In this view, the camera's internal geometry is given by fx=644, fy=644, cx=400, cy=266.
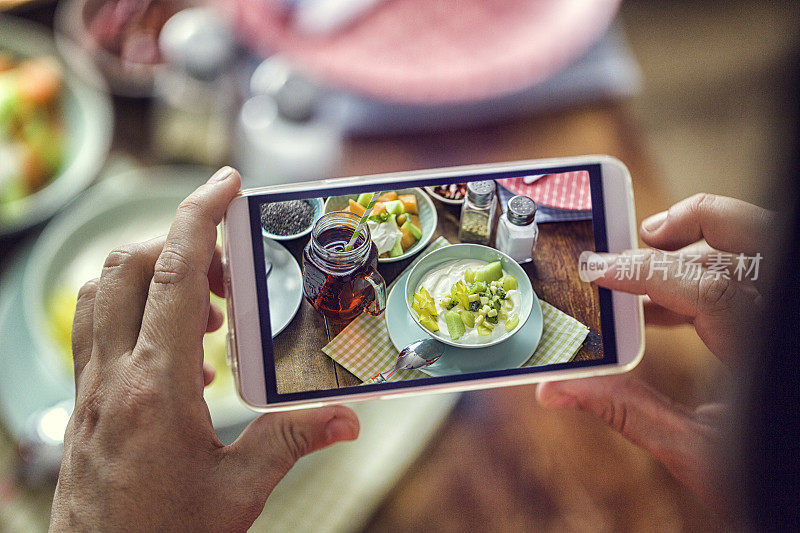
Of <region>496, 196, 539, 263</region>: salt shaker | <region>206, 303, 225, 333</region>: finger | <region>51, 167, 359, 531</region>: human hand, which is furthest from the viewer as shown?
<region>206, 303, 225, 333</region>: finger

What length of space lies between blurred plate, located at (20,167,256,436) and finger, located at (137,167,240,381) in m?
0.27

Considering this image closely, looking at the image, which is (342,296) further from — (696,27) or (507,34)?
(696,27)

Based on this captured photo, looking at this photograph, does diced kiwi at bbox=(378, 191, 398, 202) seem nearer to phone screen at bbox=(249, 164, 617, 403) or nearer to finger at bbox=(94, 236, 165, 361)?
phone screen at bbox=(249, 164, 617, 403)

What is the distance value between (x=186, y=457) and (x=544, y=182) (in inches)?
14.9

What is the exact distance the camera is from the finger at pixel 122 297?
0.52 meters

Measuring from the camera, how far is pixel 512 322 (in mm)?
585

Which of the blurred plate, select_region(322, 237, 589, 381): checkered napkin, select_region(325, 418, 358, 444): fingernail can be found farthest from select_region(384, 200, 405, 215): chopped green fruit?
the blurred plate

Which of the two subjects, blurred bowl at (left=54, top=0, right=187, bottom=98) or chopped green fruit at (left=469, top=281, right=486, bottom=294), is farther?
blurred bowl at (left=54, top=0, right=187, bottom=98)

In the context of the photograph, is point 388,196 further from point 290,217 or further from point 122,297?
point 122,297

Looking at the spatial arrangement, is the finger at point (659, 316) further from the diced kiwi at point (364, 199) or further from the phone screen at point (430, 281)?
the diced kiwi at point (364, 199)

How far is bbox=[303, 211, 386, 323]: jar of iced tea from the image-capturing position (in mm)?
581

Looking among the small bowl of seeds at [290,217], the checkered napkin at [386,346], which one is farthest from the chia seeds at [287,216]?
the checkered napkin at [386,346]

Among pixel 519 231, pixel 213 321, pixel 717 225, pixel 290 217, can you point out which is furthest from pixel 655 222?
pixel 213 321

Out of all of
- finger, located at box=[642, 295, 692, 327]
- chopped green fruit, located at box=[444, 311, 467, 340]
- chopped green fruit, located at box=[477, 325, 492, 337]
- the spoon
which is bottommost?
finger, located at box=[642, 295, 692, 327]
